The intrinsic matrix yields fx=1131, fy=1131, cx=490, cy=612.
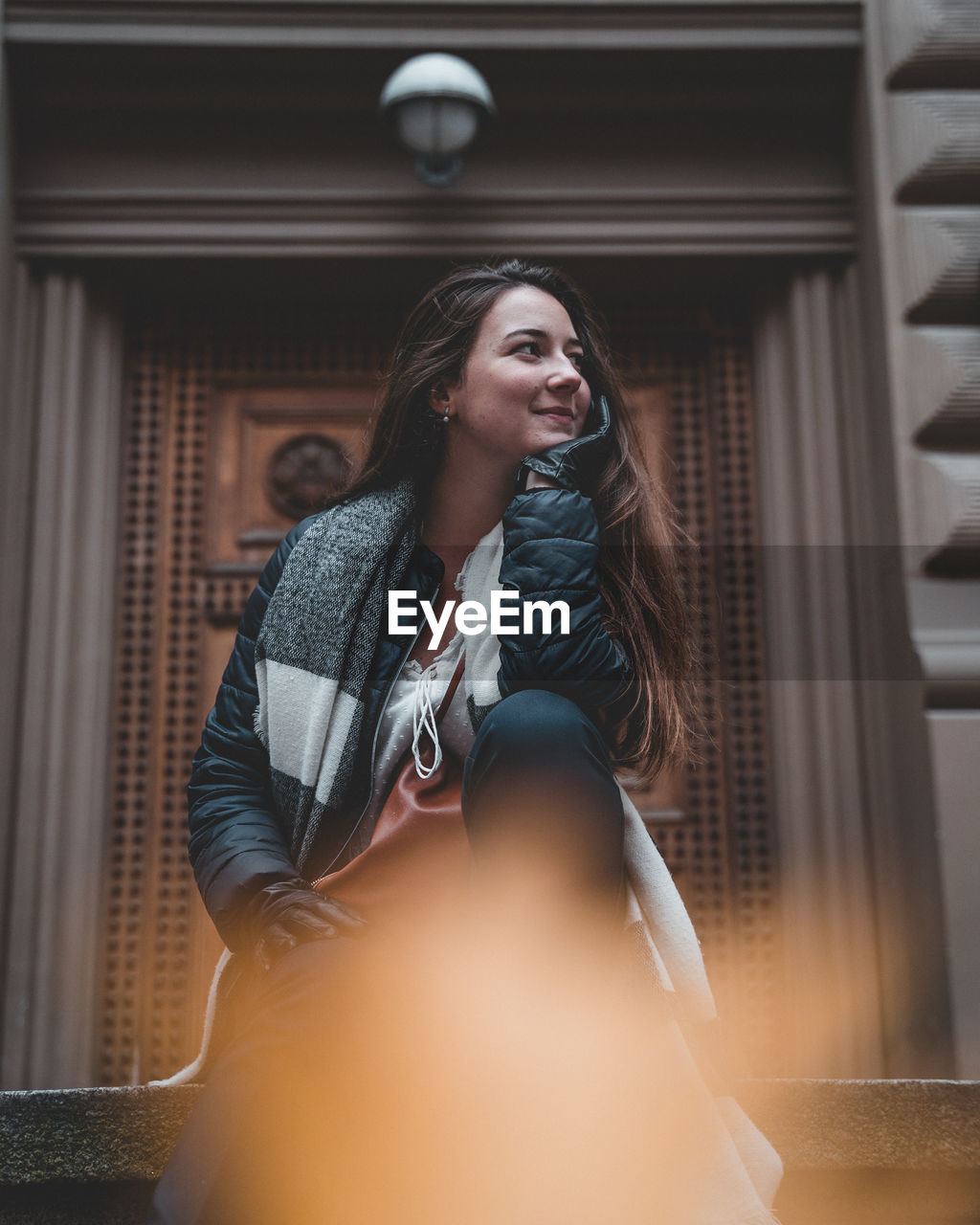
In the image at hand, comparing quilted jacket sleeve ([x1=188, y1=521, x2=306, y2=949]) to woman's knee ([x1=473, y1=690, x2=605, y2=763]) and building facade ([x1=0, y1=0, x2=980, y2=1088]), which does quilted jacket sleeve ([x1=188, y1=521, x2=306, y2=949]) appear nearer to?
woman's knee ([x1=473, y1=690, x2=605, y2=763])

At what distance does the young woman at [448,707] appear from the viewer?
1.38 meters

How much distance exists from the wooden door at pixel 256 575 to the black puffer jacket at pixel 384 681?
1.67 m

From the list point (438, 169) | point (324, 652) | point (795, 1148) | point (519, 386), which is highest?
point (438, 169)

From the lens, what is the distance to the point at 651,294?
3.85 metres

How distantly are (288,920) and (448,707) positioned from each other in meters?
0.41

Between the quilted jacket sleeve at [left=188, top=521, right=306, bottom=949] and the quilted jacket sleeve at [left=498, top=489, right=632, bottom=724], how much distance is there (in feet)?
1.38

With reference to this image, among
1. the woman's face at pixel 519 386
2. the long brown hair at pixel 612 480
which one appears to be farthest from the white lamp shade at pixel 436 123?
the woman's face at pixel 519 386

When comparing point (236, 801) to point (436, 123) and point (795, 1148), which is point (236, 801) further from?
point (436, 123)

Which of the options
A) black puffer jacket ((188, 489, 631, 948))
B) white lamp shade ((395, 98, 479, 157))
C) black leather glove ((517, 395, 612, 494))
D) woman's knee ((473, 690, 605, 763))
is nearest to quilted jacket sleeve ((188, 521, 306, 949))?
black puffer jacket ((188, 489, 631, 948))

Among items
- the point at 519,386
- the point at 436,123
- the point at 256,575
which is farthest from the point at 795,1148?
the point at 436,123

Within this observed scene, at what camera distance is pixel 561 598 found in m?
1.60

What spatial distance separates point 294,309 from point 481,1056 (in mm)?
2947

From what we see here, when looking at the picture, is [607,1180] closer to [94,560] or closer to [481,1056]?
[481,1056]

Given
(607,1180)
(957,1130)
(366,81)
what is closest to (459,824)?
(607,1180)
